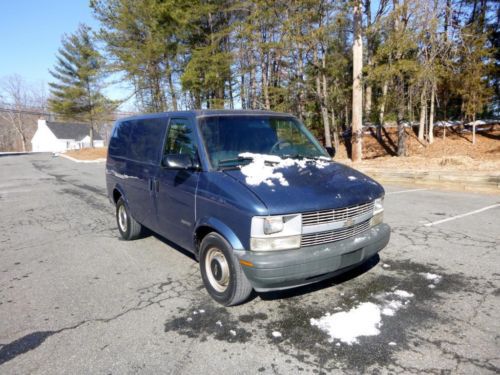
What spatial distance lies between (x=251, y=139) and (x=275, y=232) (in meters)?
1.45

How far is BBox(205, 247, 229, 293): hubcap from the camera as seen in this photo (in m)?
3.33

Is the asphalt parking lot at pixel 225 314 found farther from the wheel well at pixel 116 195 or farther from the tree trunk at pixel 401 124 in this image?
the tree trunk at pixel 401 124

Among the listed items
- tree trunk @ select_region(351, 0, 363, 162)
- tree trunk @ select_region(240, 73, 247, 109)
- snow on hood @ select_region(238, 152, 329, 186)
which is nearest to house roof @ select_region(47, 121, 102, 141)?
tree trunk @ select_region(240, 73, 247, 109)

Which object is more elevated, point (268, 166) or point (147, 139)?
point (147, 139)

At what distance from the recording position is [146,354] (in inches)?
105

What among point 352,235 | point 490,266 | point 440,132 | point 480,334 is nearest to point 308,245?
point 352,235

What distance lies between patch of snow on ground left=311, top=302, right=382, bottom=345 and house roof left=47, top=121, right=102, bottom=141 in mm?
86720

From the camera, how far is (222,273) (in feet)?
11.0

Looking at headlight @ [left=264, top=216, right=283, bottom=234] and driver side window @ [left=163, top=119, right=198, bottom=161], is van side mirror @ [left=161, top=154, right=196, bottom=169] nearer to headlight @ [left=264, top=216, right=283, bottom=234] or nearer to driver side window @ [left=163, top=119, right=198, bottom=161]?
driver side window @ [left=163, top=119, right=198, bottom=161]

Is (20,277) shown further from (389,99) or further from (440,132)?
(440,132)

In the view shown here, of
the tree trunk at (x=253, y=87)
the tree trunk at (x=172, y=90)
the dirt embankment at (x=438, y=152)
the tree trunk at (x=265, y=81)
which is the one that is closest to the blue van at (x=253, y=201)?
the dirt embankment at (x=438, y=152)

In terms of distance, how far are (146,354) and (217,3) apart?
24.9 metres

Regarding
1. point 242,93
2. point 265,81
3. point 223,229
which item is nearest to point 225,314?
point 223,229

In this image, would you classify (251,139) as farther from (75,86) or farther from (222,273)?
(75,86)
